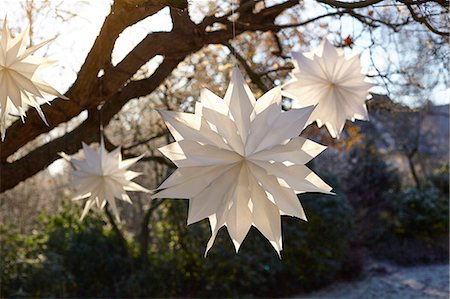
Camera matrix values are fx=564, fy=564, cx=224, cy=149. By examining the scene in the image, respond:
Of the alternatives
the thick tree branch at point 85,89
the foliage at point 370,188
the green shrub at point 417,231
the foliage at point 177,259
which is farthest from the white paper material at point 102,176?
the green shrub at point 417,231

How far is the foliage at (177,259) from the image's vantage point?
6.51m

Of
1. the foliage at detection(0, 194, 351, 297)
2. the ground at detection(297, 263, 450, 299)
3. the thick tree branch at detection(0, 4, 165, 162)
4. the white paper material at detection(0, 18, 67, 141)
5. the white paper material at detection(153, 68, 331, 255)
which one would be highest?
the thick tree branch at detection(0, 4, 165, 162)

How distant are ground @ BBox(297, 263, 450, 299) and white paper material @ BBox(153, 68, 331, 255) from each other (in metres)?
5.31


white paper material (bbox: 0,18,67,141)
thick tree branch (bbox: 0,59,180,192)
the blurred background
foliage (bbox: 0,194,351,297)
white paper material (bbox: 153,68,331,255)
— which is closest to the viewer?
white paper material (bbox: 153,68,331,255)

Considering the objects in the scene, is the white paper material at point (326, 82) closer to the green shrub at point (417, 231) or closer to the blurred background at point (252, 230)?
the blurred background at point (252, 230)

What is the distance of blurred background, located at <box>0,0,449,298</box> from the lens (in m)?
4.22

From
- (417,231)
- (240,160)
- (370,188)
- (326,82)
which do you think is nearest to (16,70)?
(240,160)

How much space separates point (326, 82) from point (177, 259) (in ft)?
15.7

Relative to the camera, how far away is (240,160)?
1.78m

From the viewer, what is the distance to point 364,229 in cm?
867

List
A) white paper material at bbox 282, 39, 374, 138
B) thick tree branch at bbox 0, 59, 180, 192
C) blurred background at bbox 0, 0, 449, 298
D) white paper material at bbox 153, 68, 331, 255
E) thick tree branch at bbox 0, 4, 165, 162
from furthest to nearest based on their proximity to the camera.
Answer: blurred background at bbox 0, 0, 449, 298 → thick tree branch at bbox 0, 59, 180, 192 → thick tree branch at bbox 0, 4, 165, 162 → white paper material at bbox 282, 39, 374, 138 → white paper material at bbox 153, 68, 331, 255

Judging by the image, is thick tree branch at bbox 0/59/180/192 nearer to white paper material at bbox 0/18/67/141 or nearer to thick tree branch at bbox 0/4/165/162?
thick tree branch at bbox 0/4/165/162

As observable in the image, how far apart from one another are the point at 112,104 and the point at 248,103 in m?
2.31

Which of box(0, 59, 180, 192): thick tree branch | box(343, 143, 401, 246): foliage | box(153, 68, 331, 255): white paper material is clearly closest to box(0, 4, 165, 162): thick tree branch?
box(0, 59, 180, 192): thick tree branch
